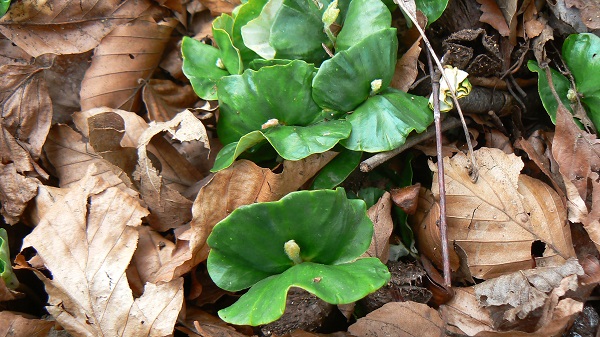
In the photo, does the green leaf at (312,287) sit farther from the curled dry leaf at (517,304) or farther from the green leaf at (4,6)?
the green leaf at (4,6)

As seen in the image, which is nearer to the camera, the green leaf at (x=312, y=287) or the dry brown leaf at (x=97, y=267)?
the green leaf at (x=312, y=287)

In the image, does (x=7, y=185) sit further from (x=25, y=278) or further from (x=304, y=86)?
(x=304, y=86)

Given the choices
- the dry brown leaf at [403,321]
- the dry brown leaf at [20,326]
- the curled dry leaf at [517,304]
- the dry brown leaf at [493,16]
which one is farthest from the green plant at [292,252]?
the dry brown leaf at [493,16]

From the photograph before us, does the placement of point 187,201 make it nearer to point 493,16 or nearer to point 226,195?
point 226,195

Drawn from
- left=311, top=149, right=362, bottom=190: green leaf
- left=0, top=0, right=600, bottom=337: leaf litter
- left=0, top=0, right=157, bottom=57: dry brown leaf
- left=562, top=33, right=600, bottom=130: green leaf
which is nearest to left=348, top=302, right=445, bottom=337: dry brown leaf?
left=0, top=0, right=600, bottom=337: leaf litter

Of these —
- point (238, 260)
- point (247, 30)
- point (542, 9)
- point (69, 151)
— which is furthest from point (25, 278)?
point (542, 9)

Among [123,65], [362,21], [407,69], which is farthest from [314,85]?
[123,65]
